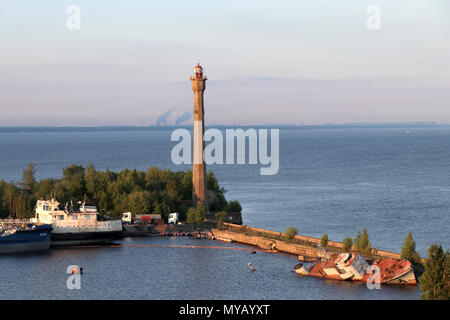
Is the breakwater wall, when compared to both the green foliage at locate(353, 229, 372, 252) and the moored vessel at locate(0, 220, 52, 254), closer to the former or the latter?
the green foliage at locate(353, 229, 372, 252)

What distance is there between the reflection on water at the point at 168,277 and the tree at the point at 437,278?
3.02m

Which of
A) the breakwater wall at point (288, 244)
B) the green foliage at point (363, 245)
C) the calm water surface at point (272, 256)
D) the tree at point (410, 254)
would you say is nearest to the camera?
the calm water surface at point (272, 256)

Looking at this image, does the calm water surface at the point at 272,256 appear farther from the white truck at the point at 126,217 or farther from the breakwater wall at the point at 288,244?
the white truck at the point at 126,217

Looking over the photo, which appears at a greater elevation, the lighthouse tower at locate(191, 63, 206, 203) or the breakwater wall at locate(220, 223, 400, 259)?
the lighthouse tower at locate(191, 63, 206, 203)

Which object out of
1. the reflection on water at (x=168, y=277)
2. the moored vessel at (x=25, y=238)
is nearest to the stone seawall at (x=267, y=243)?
the reflection on water at (x=168, y=277)

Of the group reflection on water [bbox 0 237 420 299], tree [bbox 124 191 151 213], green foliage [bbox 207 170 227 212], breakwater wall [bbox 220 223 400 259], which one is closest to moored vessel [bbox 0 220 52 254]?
reflection on water [bbox 0 237 420 299]

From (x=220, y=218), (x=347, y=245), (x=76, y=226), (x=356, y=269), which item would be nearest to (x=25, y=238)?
(x=76, y=226)

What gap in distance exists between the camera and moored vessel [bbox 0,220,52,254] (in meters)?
56.4

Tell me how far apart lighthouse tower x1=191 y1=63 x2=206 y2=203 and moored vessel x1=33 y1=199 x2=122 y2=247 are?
10616 mm

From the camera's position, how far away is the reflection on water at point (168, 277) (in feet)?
139

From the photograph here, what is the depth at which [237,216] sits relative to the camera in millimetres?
69625

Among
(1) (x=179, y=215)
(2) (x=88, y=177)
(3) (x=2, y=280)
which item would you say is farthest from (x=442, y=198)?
(3) (x=2, y=280)
